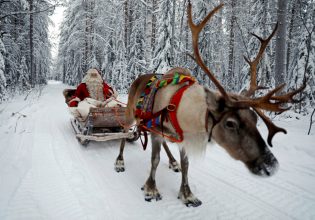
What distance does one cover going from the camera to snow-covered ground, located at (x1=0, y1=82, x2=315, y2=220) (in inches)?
114

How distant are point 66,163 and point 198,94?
2924 millimetres

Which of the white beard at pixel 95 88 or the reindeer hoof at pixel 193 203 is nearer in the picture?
the reindeer hoof at pixel 193 203

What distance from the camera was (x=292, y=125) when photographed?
23.6 feet

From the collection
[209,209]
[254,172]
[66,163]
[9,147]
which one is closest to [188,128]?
[254,172]

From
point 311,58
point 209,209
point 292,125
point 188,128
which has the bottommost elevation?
point 209,209

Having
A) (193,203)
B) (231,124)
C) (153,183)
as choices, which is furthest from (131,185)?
(231,124)

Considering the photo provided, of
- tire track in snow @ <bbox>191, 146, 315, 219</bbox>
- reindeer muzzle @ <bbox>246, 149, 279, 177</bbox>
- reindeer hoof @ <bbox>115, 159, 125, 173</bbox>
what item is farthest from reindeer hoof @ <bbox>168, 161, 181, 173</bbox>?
reindeer muzzle @ <bbox>246, 149, 279, 177</bbox>

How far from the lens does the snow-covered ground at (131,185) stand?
9.46ft

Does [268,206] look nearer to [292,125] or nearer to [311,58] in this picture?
[292,125]

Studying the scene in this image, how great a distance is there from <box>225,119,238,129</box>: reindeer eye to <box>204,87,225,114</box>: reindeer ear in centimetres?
13

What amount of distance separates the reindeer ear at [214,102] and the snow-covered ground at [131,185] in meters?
0.65

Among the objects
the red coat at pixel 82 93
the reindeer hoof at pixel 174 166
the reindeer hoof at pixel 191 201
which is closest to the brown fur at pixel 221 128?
the reindeer hoof at pixel 191 201

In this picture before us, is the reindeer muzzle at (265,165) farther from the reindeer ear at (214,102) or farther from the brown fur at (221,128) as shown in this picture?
the reindeer ear at (214,102)

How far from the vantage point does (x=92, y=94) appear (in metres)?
6.59
